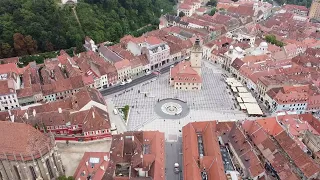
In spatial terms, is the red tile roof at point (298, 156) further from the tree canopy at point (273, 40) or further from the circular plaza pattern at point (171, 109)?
the tree canopy at point (273, 40)

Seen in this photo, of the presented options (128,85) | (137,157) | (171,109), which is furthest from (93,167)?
(128,85)

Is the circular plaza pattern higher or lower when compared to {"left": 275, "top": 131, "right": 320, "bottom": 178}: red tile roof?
lower

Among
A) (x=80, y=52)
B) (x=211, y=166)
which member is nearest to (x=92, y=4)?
(x=80, y=52)

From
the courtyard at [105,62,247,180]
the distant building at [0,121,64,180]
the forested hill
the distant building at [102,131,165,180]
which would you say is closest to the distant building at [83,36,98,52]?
the forested hill

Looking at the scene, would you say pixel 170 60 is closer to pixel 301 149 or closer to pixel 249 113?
pixel 249 113

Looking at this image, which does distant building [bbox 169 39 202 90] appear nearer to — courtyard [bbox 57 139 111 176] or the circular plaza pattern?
the circular plaza pattern

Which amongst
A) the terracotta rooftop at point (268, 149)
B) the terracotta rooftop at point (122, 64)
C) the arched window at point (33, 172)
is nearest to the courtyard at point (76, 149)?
the arched window at point (33, 172)
